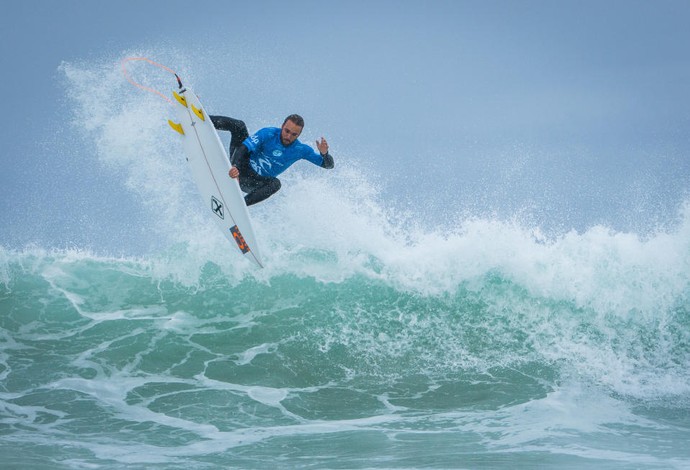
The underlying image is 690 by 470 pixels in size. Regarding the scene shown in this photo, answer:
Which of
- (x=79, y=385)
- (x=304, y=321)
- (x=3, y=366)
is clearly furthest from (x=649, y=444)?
(x=3, y=366)

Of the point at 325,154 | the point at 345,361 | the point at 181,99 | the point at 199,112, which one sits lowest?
the point at 345,361

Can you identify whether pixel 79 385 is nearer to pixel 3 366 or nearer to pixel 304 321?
pixel 3 366

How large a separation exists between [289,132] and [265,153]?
0.44 meters

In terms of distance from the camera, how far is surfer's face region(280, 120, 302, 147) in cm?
645

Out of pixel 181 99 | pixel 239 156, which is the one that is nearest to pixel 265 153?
pixel 239 156

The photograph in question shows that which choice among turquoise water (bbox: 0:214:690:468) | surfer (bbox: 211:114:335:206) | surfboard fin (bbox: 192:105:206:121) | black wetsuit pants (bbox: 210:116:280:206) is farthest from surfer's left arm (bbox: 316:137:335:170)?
turquoise water (bbox: 0:214:690:468)

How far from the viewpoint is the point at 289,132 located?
21.3 feet

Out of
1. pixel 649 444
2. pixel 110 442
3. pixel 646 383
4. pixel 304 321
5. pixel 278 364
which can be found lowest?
pixel 649 444

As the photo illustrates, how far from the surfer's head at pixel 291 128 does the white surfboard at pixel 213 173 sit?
2.33 ft

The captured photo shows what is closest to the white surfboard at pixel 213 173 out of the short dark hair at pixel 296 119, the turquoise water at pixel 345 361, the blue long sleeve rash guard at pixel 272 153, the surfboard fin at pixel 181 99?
the surfboard fin at pixel 181 99

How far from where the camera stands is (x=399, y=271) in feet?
31.0

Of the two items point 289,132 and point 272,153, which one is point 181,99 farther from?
point 289,132

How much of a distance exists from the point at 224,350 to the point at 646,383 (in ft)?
16.8

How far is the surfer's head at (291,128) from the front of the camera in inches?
254
